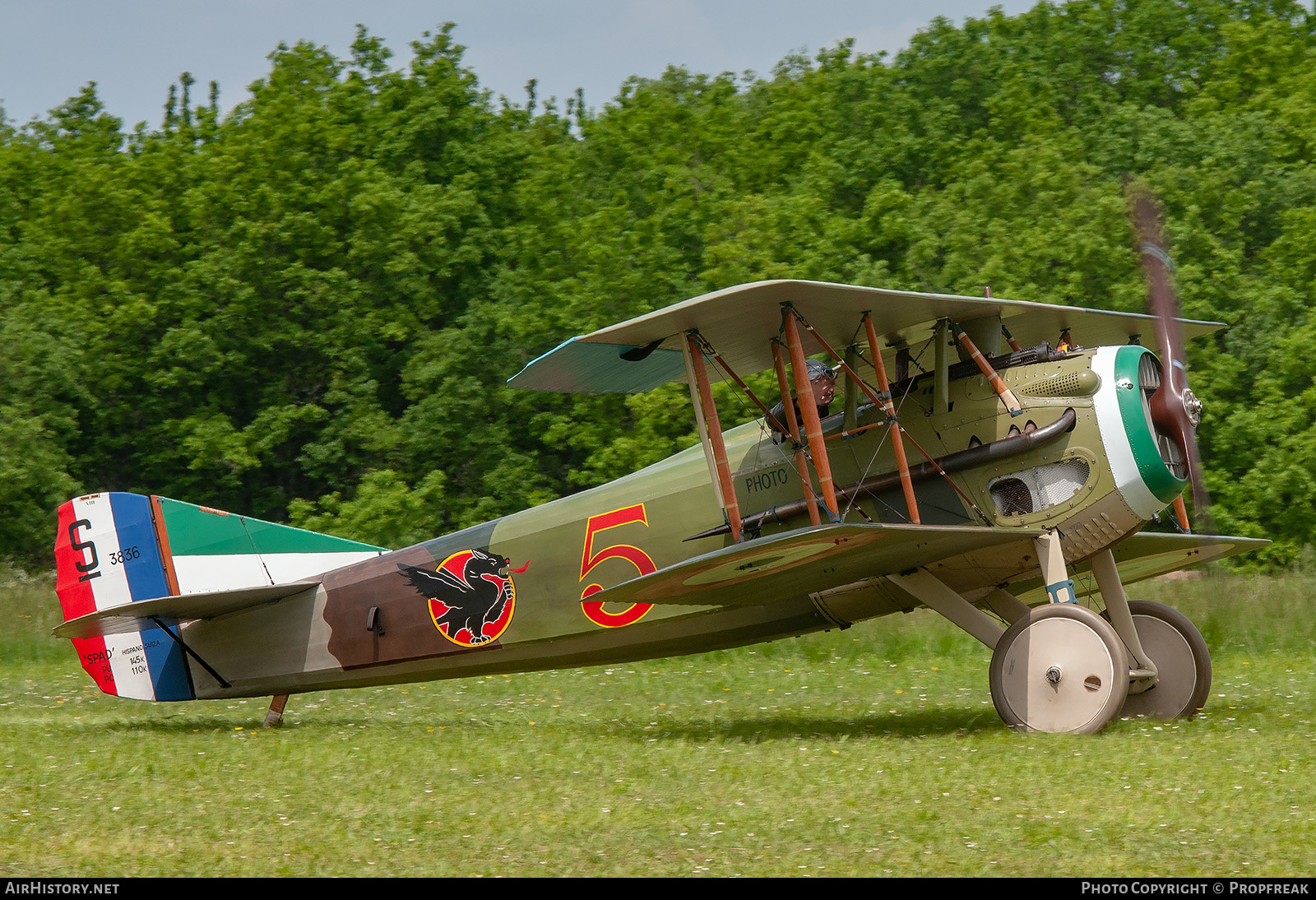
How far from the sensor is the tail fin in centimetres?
1062

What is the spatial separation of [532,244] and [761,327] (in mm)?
24050

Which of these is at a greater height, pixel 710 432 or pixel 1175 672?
pixel 710 432

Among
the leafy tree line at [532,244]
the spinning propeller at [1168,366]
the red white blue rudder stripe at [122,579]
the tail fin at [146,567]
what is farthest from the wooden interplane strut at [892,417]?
the leafy tree line at [532,244]

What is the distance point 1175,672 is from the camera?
31.4 ft

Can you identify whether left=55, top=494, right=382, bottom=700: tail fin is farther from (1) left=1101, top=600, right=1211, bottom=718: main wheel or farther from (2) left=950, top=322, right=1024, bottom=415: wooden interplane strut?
(1) left=1101, top=600, right=1211, bottom=718: main wheel

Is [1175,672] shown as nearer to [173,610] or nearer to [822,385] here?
[822,385]

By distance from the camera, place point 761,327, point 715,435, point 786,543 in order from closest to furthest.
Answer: point 786,543, point 715,435, point 761,327

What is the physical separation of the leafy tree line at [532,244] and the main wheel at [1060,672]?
1633 centimetres

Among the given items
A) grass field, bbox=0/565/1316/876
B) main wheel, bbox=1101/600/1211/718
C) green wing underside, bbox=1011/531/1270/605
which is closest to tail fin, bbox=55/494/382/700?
grass field, bbox=0/565/1316/876

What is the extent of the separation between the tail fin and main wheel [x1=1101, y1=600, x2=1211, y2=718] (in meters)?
6.59

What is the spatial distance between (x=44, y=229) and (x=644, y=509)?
105 feet

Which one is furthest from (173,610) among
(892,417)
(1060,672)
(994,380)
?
(1060,672)
